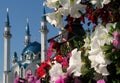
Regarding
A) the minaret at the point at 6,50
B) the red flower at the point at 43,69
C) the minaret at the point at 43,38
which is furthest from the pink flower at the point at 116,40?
the minaret at the point at 6,50

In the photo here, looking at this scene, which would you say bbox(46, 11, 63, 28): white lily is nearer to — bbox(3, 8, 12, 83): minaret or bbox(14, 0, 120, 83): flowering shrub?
bbox(14, 0, 120, 83): flowering shrub

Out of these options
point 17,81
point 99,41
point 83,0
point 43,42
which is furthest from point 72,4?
point 43,42

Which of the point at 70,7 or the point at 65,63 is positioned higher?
the point at 70,7

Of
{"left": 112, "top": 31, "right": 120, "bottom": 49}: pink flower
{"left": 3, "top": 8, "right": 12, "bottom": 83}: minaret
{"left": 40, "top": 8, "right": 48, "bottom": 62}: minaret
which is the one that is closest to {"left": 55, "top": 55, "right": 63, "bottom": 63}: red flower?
{"left": 112, "top": 31, "right": 120, "bottom": 49}: pink flower

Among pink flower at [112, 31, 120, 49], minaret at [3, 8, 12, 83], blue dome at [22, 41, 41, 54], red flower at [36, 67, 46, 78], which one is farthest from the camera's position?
blue dome at [22, 41, 41, 54]

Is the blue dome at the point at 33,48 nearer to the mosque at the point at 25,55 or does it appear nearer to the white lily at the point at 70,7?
the mosque at the point at 25,55

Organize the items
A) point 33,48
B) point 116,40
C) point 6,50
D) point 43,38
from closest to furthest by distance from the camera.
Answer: point 116,40 < point 6,50 < point 43,38 < point 33,48

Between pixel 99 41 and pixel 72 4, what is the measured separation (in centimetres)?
34

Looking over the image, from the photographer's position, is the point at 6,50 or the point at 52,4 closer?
the point at 52,4

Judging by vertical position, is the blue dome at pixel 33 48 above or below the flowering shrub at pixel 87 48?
above

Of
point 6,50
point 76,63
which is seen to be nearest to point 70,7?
point 76,63

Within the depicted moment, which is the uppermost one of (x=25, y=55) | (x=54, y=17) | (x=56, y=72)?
(x=25, y=55)

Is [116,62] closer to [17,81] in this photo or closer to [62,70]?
[62,70]

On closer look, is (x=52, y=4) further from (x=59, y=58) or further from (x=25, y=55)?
(x=25, y=55)
